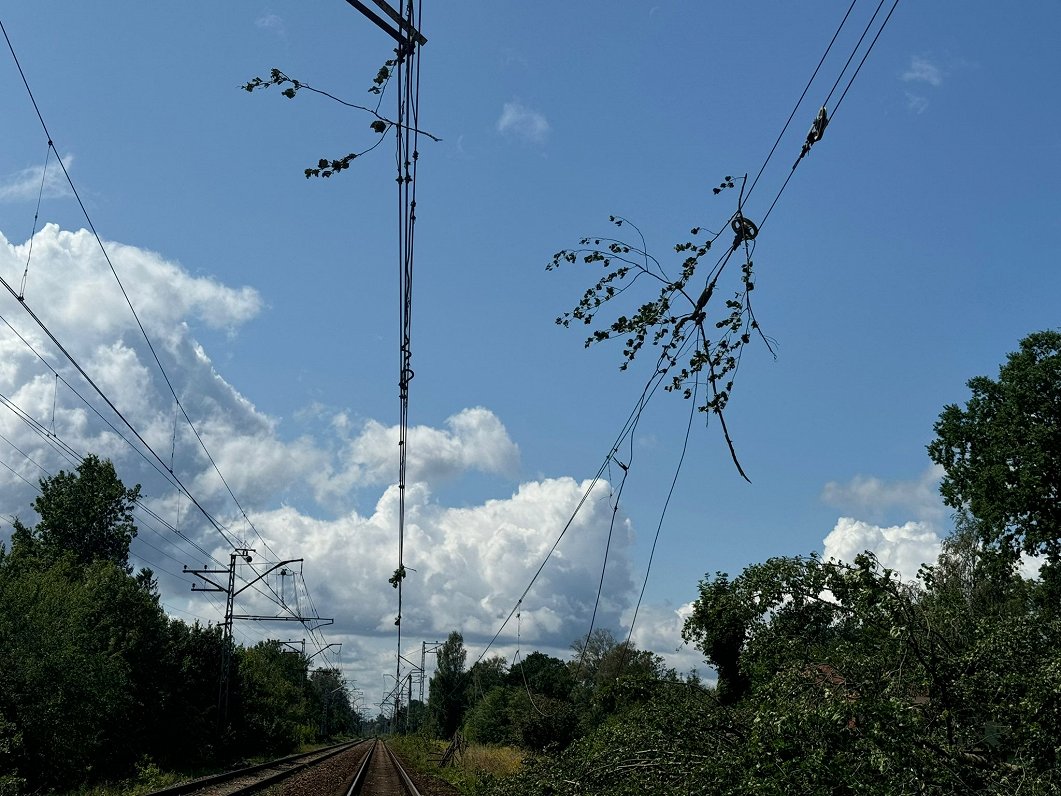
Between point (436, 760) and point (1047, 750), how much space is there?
44662mm

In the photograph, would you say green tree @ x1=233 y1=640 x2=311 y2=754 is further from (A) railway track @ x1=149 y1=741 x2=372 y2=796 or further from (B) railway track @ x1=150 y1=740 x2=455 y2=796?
(A) railway track @ x1=149 y1=741 x2=372 y2=796

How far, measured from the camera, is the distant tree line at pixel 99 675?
24391 mm

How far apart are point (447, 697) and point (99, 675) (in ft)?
229

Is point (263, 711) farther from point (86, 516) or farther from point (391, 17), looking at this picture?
point (391, 17)

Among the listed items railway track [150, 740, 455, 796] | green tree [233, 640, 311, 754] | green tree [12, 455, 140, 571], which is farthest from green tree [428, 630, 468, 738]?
railway track [150, 740, 455, 796]

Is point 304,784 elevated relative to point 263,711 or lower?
lower

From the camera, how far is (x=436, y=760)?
1897 inches

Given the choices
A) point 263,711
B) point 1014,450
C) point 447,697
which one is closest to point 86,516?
point 263,711

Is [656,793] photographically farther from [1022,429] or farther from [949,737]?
[1022,429]

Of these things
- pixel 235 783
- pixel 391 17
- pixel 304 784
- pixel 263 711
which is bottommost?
pixel 304 784

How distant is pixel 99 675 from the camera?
27.5m

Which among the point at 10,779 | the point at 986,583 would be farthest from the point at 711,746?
Answer: the point at 986,583

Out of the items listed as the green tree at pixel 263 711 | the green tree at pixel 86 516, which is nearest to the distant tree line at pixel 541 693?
the green tree at pixel 263 711

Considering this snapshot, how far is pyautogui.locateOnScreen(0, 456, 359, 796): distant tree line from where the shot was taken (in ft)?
80.0
